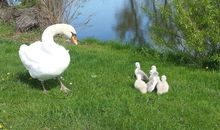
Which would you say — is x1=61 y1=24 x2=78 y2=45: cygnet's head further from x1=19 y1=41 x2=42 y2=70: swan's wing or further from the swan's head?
x1=19 y1=41 x2=42 y2=70: swan's wing

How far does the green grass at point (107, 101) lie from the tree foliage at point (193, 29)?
0.39 metres

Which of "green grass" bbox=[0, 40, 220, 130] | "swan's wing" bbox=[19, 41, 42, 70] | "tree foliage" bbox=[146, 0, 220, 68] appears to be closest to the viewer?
"green grass" bbox=[0, 40, 220, 130]

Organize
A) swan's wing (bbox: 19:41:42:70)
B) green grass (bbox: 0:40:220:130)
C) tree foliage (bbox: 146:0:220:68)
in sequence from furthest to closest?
tree foliage (bbox: 146:0:220:68) → swan's wing (bbox: 19:41:42:70) → green grass (bbox: 0:40:220:130)

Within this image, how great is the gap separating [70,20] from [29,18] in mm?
1468

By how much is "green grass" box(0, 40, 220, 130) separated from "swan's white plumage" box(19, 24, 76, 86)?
36 cm

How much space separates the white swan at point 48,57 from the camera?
6.88 meters

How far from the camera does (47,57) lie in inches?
274

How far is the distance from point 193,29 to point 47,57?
2.94 meters

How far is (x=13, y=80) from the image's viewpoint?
7.82m

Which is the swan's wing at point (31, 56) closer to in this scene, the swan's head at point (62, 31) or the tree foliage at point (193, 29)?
the swan's head at point (62, 31)

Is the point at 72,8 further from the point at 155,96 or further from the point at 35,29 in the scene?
the point at 155,96

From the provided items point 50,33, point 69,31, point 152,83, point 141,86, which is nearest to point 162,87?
point 152,83

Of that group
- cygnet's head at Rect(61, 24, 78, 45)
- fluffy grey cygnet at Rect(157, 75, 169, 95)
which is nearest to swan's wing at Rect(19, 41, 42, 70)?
cygnet's head at Rect(61, 24, 78, 45)

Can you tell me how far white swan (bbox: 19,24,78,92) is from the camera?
22.6 ft
